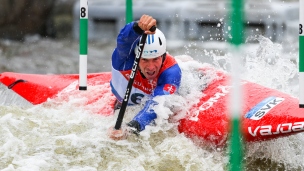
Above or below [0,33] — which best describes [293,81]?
above

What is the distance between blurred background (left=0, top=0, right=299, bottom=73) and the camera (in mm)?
13648

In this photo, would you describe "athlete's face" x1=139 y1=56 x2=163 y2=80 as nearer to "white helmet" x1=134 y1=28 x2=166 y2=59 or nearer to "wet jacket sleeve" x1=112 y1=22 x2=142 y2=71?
"white helmet" x1=134 y1=28 x2=166 y2=59

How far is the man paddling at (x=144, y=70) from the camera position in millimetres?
5191

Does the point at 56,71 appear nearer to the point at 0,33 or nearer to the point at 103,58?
the point at 103,58

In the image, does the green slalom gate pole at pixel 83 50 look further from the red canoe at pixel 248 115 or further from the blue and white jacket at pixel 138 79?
the red canoe at pixel 248 115

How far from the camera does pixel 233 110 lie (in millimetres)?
3137

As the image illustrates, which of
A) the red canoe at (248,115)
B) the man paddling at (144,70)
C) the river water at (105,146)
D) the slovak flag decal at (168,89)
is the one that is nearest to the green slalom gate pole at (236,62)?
the river water at (105,146)

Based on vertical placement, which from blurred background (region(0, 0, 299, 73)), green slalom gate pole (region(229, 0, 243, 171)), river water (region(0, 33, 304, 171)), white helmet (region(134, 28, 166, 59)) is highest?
green slalom gate pole (region(229, 0, 243, 171))

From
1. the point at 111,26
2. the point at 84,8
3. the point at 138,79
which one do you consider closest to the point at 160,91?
the point at 138,79

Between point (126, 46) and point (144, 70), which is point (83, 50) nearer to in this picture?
point (126, 46)

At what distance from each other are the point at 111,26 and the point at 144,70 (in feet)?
34.6

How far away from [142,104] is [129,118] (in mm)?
177

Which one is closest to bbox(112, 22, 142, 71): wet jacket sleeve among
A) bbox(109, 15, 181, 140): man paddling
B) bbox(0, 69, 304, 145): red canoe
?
bbox(109, 15, 181, 140): man paddling

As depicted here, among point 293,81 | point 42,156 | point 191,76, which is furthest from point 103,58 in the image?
point 42,156
